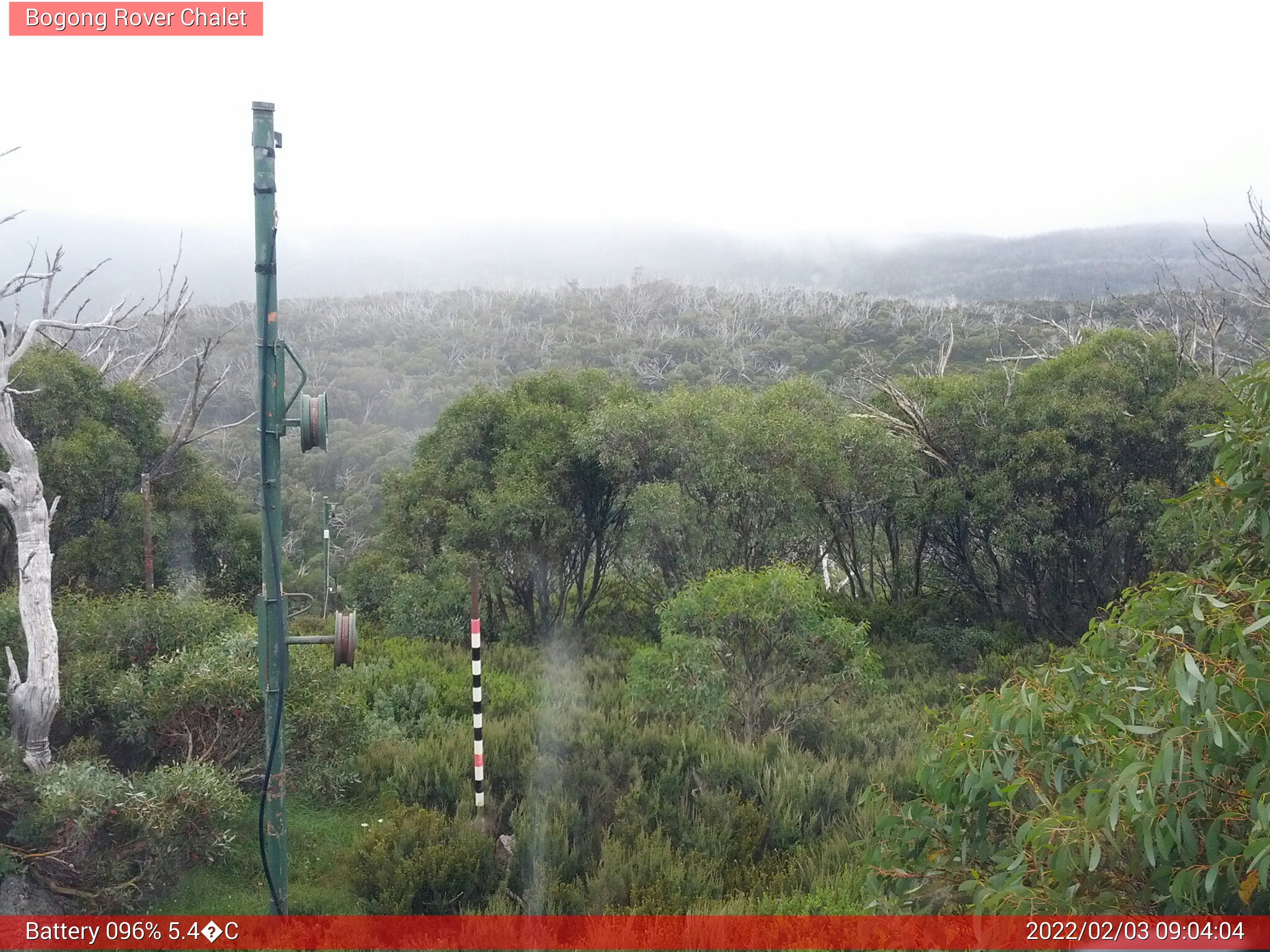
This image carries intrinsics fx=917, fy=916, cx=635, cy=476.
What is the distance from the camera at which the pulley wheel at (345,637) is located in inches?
172

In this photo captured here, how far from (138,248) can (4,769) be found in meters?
16.2

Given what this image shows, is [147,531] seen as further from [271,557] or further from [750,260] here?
[750,260]

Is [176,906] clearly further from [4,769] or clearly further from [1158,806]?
[1158,806]

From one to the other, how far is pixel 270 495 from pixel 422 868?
248cm

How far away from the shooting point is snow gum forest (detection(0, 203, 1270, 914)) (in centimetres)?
259

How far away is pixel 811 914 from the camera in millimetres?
4645

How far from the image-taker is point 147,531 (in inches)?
448

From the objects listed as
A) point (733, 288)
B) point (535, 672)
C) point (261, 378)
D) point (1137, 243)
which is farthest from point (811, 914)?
point (1137, 243)

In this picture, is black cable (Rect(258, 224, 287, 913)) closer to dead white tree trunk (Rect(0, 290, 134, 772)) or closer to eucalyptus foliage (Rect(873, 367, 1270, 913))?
dead white tree trunk (Rect(0, 290, 134, 772))

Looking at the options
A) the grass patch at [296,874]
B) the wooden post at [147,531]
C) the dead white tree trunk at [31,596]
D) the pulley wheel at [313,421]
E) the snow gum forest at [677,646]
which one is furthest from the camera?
the wooden post at [147,531]

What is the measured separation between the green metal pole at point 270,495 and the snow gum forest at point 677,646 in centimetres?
31

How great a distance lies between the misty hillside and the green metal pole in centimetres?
2473

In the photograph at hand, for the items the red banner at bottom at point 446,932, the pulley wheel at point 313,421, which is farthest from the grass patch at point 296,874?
the pulley wheel at point 313,421

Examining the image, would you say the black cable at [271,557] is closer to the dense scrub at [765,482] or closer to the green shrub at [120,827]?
the green shrub at [120,827]
